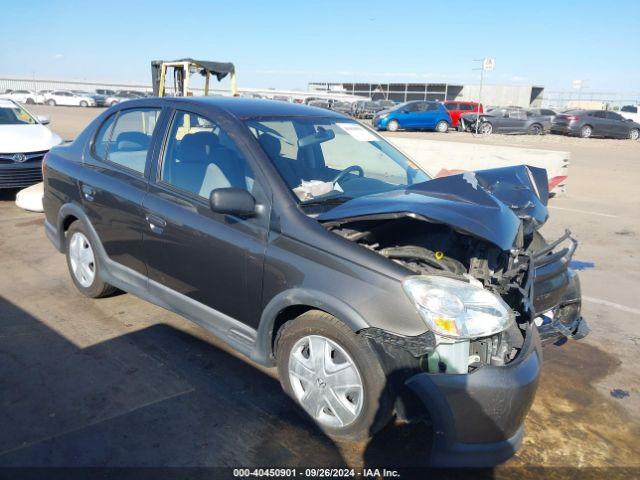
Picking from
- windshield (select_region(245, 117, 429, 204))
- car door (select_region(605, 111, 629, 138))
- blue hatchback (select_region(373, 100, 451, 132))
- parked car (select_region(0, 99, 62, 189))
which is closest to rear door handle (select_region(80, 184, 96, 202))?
windshield (select_region(245, 117, 429, 204))

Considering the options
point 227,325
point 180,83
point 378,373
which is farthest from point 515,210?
point 180,83

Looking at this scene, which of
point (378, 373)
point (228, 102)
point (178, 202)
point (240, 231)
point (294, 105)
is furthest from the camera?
point (294, 105)

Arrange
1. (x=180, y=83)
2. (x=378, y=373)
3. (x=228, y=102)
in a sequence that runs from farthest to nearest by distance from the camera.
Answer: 1. (x=180, y=83)
2. (x=228, y=102)
3. (x=378, y=373)

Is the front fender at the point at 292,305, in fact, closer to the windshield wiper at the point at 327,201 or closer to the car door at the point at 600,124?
the windshield wiper at the point at 327,201

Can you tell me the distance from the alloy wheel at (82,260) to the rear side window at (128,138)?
761 millimetres

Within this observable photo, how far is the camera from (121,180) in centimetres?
395

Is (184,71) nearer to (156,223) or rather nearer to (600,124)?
(156,223)

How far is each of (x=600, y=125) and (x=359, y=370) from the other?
92.3 feet

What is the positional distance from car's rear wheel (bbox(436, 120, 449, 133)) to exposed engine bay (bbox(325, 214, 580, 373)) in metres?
25.7

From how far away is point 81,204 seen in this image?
14.3ft

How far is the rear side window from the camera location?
154 inches

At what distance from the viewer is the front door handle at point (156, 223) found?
139 inches

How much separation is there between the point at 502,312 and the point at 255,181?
5.05 feet

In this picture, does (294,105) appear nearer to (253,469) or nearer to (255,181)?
(255,181)
